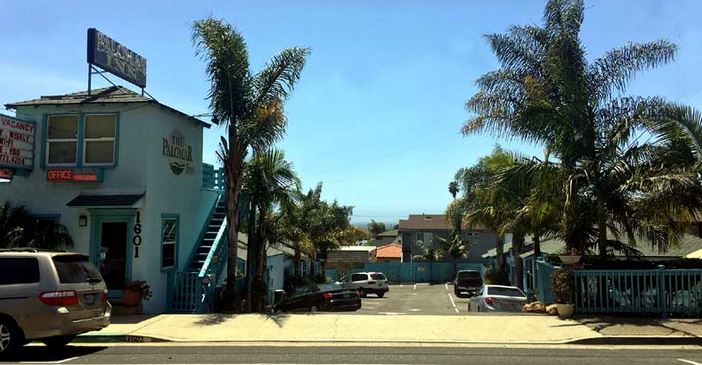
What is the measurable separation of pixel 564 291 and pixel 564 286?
11 centimetres

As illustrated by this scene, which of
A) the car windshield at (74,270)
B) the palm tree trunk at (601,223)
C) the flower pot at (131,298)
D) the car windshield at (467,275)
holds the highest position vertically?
the palm tree trunk at (601,223)

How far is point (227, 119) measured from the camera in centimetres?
1656

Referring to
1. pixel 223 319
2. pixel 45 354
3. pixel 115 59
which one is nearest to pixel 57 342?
pixel 45 354

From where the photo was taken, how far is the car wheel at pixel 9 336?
951cm

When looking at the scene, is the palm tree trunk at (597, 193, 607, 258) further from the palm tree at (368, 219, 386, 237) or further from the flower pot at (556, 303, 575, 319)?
the palm tree at (368, 219, 386, 237)

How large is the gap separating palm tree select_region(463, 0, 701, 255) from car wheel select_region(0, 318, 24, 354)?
10.8 metres

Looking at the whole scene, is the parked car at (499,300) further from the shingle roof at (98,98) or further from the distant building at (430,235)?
the distant building at (430,235)

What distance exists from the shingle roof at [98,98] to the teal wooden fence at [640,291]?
36.7 ft

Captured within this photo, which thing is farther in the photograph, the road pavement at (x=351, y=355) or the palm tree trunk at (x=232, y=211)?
the palm tree trunk at (x=232, y=211)

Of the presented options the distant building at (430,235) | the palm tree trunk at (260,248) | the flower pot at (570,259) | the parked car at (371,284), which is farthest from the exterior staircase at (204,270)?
the distant building at (430,235)

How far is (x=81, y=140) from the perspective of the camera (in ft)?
53.0

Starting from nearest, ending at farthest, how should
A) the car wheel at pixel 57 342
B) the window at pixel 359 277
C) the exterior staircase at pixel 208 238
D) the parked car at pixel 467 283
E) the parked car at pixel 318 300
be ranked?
the car wheel at pixel 57 342 → the exterior staircase at pixel 208 238 → the parked car at pixel 318 300 → the parked car at pixel 467 283 → the window at pixel 359 277

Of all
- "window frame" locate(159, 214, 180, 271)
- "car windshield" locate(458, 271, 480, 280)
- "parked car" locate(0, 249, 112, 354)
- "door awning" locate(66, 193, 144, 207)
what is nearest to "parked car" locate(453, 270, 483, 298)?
"car windshield" locate(458, 271, 480, 280)

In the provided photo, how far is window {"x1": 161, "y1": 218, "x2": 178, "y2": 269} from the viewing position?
16562 millimetres
